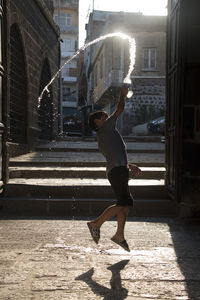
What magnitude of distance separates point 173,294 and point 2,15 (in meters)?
5.95

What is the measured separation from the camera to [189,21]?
22.3 feet

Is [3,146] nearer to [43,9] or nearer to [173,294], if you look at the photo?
[173,294]

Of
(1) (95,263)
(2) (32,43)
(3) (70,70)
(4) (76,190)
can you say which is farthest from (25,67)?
(3) (70,70)

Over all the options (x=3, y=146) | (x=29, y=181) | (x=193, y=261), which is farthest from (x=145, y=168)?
(x=193, y=261)

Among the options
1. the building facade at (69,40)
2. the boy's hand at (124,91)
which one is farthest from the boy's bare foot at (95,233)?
the building facade at (69,40)

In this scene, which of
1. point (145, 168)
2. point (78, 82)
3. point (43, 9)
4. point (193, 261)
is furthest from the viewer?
point (78, 82)

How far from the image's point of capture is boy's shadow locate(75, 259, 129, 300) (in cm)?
335

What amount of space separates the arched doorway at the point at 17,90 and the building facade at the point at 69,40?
44407mm

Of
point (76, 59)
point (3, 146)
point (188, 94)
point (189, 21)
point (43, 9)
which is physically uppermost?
point (76, 59)

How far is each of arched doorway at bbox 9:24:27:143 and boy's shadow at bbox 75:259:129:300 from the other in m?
8.12

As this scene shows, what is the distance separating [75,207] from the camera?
7297mm

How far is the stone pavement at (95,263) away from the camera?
3.42 metres

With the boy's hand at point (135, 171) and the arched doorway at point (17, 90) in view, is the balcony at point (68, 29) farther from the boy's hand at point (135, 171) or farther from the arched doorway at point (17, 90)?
the boy's hand at point (135, 171)

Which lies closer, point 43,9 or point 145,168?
point 145,168
